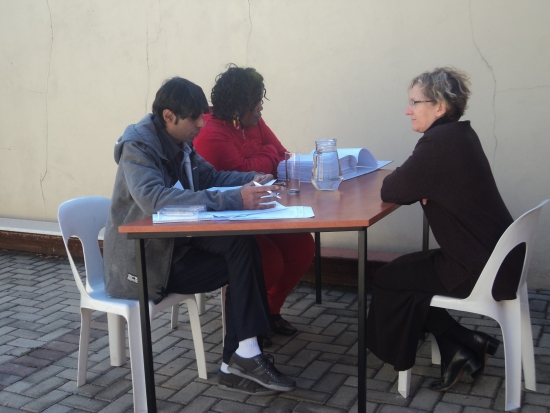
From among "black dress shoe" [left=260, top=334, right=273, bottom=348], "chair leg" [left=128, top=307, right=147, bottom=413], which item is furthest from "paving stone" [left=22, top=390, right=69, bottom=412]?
"black dress shoe" [left=260, top=334, right=273, bottom=348]

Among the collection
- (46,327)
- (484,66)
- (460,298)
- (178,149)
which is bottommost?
(46,327)

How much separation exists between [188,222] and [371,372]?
50.7 inches

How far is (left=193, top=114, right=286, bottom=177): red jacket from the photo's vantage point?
3.48 meters

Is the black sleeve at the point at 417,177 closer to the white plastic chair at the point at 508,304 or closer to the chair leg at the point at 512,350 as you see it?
the white plastic chair at the point at 508,304

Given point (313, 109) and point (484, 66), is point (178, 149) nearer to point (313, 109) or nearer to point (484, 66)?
point (313, 109)

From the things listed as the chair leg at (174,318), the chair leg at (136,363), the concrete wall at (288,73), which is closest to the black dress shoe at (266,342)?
the chair leg at (174,318)

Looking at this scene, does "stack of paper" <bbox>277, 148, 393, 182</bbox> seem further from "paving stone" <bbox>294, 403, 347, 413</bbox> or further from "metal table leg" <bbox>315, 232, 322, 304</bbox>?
"paving stone" <bbox>294, 403, 347, 413</bbox>

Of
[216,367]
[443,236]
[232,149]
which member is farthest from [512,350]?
[232,149]

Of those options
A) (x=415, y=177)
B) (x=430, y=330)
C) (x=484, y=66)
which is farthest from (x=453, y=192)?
(x=484, y=66)

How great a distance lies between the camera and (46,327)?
4.00 metres

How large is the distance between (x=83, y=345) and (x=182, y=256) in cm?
72

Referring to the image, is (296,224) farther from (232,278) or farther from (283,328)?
(283,328)

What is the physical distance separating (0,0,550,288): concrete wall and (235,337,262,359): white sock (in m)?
1.94

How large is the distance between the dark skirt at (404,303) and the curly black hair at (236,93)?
48.0 inches
